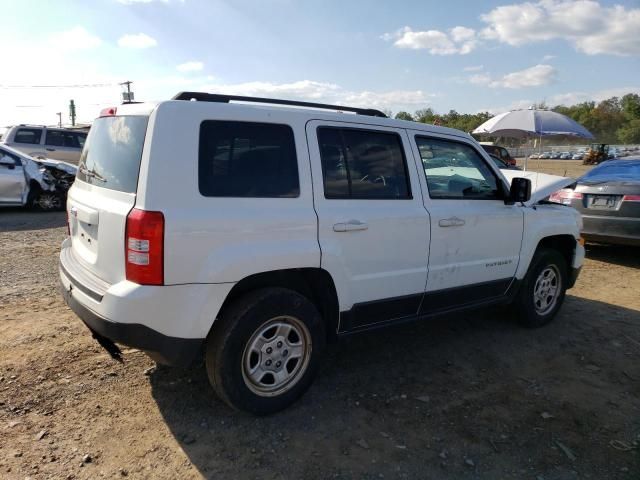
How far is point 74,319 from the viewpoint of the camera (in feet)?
15.1

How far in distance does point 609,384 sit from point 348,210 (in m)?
2.50

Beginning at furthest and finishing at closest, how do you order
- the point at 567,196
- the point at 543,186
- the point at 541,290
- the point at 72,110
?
the point at 72,110
the point at 567,196
the point at 541,290
the point at 543,186

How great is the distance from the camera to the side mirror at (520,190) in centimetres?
430

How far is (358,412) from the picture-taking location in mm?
3369

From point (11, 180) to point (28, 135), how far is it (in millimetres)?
5008

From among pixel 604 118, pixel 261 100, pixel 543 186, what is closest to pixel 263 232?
pixel 261 100

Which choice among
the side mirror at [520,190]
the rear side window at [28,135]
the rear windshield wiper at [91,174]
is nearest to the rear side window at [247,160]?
the rear windshield wiper at [91,174]

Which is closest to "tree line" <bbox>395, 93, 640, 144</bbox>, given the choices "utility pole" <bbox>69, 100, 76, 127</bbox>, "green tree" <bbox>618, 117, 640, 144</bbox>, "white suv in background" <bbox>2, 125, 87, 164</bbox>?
"green tree" <bbox>618, 117, 640, 144</bbox>

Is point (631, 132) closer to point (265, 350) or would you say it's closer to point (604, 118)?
point (604, 118)

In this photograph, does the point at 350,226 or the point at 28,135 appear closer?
the point at 350,226

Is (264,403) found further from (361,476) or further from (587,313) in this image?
(587,313)

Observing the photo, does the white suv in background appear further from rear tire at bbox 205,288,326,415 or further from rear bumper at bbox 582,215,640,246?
rear tire at bbox 205,288,326,415

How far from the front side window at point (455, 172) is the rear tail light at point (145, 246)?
6.96 feet

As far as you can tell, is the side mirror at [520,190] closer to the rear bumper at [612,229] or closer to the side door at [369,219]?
the side door at [369,219]
